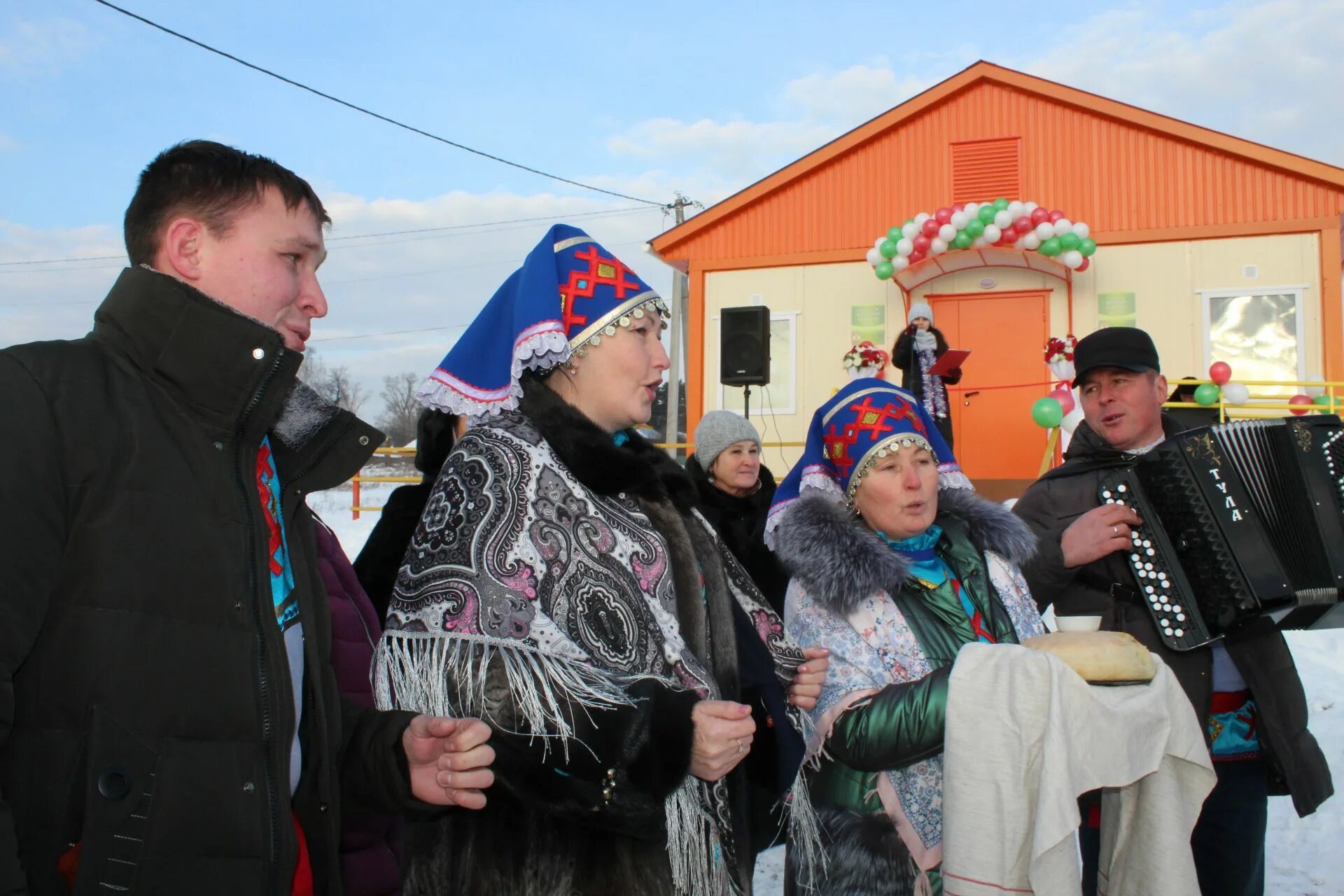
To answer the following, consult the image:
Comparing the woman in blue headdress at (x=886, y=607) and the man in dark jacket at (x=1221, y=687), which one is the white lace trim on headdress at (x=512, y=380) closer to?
the woman in blue headdress at (x=886, y=607)

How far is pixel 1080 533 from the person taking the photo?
9.73 ft

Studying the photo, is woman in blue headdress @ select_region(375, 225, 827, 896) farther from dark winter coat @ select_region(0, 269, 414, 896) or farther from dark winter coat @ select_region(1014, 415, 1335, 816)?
dark winter coat @ select_region(1014, 415, 1335, 816)

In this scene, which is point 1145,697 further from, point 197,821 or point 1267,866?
point 1267,866

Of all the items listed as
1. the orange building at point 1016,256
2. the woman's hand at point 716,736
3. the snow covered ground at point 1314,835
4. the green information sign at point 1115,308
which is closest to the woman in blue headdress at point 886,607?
the woman's hand at point 716,736

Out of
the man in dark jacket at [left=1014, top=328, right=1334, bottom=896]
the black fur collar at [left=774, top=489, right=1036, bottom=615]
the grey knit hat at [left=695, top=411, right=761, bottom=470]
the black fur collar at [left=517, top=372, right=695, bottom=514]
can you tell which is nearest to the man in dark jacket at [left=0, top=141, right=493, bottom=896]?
the black fur collar at [left=517, top=372, right=695, bottom=514]

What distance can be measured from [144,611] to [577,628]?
2.45 ft

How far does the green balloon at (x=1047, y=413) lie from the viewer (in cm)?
915

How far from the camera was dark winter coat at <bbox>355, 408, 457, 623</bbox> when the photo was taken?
9.63ft

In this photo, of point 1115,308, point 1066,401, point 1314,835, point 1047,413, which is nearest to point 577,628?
point 1314,835

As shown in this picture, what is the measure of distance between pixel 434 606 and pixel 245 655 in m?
0.41

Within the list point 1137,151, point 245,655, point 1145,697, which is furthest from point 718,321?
point 245,655

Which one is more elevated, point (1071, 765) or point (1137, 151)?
point (1137, 151)

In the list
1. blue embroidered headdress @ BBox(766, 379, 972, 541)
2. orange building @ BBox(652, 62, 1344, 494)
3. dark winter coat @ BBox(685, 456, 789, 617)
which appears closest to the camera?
blue embroidered headdress @ BBox(766, 379, 972, 541)

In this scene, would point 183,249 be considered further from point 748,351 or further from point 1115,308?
point 1115,308
